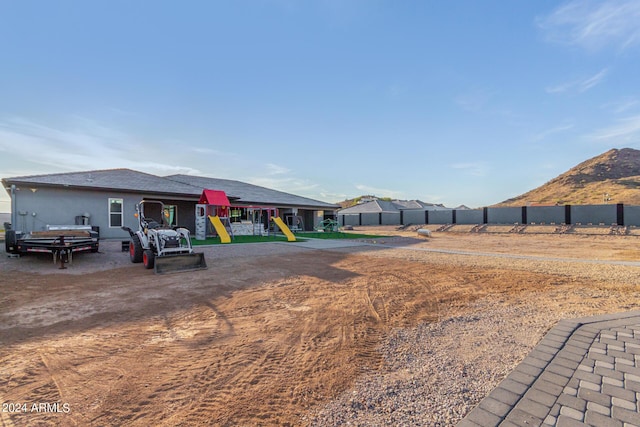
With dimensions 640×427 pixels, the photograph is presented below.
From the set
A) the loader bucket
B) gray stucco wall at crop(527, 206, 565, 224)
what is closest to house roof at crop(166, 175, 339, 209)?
the loader bucket

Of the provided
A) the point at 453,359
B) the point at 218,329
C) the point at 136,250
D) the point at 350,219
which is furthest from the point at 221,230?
the point at 350,219

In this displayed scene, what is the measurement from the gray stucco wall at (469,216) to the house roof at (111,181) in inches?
1097

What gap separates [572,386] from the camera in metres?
2.70

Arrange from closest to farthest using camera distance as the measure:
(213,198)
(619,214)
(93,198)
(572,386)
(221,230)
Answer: (572,386) < (93,198) < (221,230) < (213,198) < (619,214)

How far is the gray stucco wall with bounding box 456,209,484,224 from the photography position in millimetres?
32938

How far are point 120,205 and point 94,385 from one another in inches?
639

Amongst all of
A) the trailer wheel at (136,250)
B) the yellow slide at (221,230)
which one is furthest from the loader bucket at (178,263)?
the yellow slide at (221,230)

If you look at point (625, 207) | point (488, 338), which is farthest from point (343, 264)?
point (625, 207)

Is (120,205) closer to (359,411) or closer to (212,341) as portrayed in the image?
(212,341)

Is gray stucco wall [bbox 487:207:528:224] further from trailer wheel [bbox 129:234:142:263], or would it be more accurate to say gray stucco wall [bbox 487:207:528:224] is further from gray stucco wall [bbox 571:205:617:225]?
trailer wheel [bbox 129:234:142:263]

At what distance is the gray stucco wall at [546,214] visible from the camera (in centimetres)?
2806

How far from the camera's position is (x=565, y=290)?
645 cm

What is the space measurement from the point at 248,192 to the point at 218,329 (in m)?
23.3

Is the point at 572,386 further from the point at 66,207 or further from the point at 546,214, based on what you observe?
the point at 546,214
